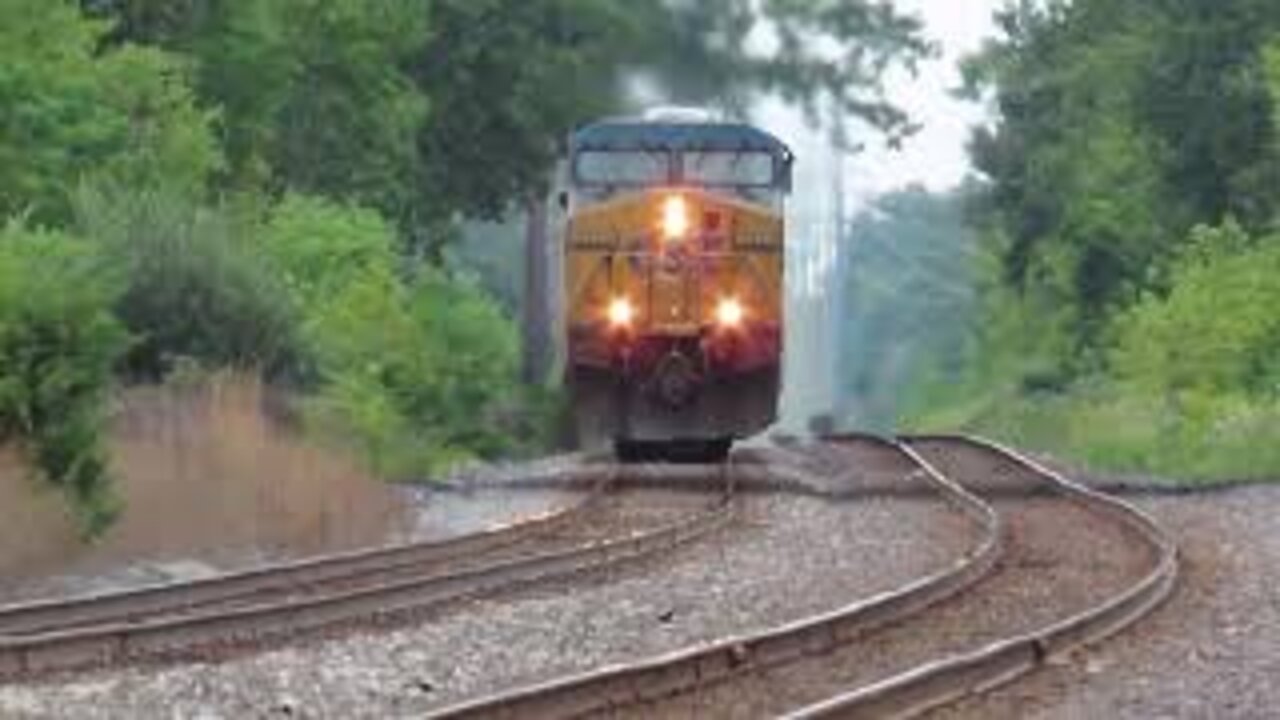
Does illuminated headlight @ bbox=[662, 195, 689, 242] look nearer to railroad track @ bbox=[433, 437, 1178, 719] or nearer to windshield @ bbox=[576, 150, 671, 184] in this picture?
windshield @ bbox=[576, 150, 671, 184]

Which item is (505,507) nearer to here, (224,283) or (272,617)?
(224,283)

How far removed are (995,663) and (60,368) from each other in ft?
24.9

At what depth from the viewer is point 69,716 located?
38.3 feet

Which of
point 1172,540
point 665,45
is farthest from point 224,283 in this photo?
point 665,45

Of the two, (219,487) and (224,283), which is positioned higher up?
(224,283)

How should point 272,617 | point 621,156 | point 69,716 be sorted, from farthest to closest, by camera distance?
1. point 621,156
2. point 272,617
3. point 69,716

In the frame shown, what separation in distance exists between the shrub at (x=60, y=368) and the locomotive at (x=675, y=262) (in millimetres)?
11818

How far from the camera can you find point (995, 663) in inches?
516

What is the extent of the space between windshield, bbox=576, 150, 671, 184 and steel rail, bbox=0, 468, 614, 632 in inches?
346

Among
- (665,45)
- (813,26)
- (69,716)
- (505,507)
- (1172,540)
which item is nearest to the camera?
(69,716)

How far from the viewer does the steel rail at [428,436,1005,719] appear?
37.1 ft

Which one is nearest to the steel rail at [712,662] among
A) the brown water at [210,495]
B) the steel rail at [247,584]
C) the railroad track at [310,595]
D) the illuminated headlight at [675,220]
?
the railroad track at [310,595]

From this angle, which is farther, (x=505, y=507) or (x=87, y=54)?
(x=87, y=54)

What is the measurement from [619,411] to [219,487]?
34.6 ft
